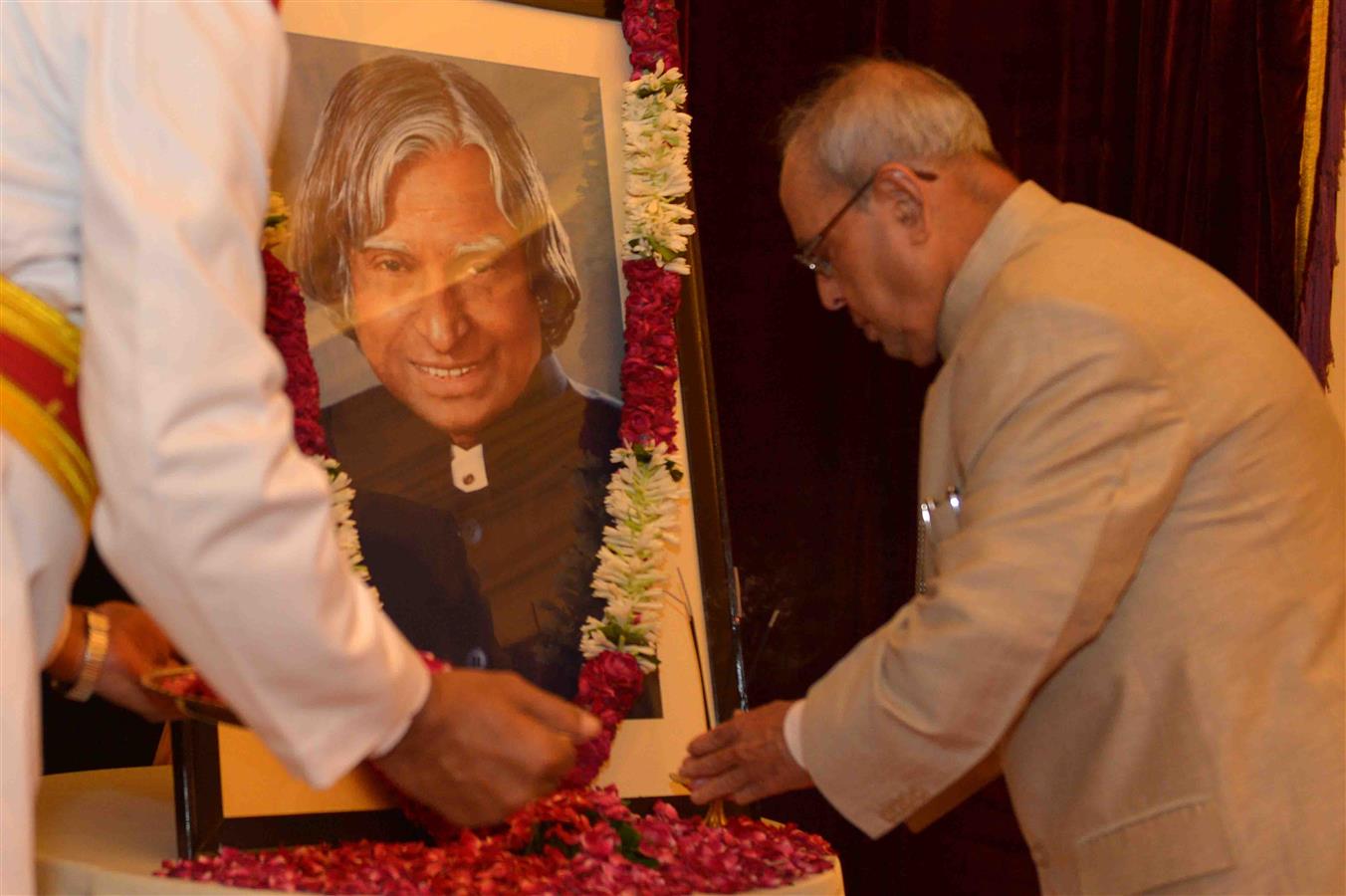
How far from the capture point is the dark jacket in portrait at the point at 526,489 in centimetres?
268

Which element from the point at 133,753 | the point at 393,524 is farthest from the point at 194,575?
the point at 133,753

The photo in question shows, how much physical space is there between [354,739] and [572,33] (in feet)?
6.30

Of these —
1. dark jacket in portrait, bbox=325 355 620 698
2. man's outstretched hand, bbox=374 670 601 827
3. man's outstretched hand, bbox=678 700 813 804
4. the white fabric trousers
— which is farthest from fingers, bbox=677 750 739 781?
the white fabric trousers

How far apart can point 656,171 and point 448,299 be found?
53 cm

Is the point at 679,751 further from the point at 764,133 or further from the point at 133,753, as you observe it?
the point at 764,133

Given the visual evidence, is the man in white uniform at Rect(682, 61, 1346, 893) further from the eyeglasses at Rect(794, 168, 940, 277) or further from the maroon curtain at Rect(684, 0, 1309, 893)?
the maroon curtain at Rect(684, 0, 1309, 893)

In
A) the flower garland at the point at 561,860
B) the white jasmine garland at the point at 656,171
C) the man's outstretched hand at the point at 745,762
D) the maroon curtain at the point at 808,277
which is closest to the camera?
the flower garland at the point at 561,860

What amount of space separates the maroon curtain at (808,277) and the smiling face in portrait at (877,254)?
59.2 inches

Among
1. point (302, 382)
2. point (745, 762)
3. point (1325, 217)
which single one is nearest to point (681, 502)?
point (745, 762)

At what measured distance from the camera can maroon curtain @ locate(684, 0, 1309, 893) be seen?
4.19m

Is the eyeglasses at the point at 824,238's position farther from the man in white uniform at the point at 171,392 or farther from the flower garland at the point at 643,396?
the man in white uniform at the point at 171,392

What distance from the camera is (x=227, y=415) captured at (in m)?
1.36

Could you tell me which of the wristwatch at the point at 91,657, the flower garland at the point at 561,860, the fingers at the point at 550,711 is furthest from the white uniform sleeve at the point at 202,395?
the flower garland at the point at 561,860

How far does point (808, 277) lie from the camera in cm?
439
